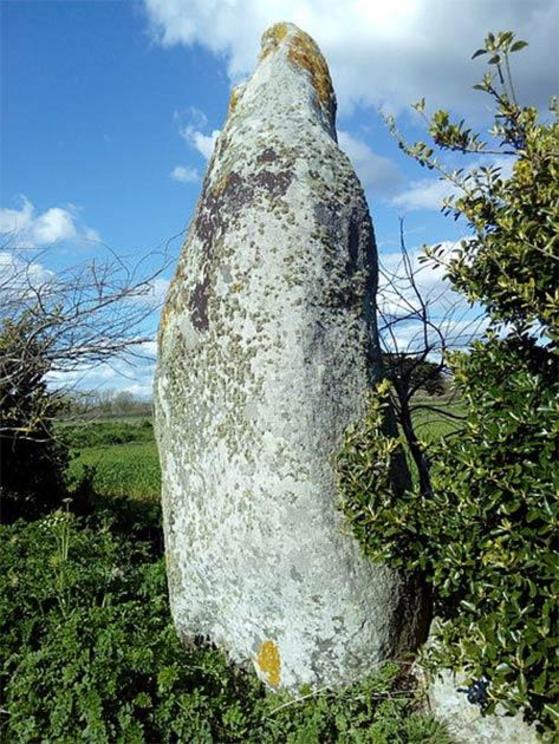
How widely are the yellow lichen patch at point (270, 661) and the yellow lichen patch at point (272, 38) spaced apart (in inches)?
148

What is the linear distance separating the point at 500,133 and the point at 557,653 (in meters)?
2.34

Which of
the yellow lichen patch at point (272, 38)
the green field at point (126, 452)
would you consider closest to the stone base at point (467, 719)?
the green field at point (126, 452)

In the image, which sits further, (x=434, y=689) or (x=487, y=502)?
(x=434, y=689)

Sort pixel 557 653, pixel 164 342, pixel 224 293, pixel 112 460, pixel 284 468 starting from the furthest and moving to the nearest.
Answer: pixel 112 460, pixel 164 342, pixel 224 293, pixel 284 468, pixel 557 653

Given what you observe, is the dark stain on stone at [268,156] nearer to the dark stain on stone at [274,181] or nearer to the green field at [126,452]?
the dark stain on stone at [274,181]

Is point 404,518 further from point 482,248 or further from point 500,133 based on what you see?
point 500,133

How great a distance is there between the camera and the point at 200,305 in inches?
161

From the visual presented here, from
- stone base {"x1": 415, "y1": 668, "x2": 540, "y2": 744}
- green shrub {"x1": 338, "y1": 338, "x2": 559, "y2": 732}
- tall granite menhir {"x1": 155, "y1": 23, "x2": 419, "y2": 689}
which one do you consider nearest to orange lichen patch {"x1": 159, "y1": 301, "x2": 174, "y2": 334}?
tall granite menhir {"x1": 155, "y1": 23, "x2": 419, "y2": 689}

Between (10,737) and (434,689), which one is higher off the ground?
(434,689)

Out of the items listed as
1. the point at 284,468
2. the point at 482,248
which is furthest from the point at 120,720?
the point at 482,248

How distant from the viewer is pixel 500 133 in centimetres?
347

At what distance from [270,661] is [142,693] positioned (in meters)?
0.74

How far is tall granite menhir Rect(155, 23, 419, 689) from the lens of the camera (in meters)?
3.71

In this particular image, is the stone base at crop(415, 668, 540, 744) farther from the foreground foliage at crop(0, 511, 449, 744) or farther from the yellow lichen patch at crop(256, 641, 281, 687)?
the yellow lichen patch at crop(256, 641, 281, 687)
